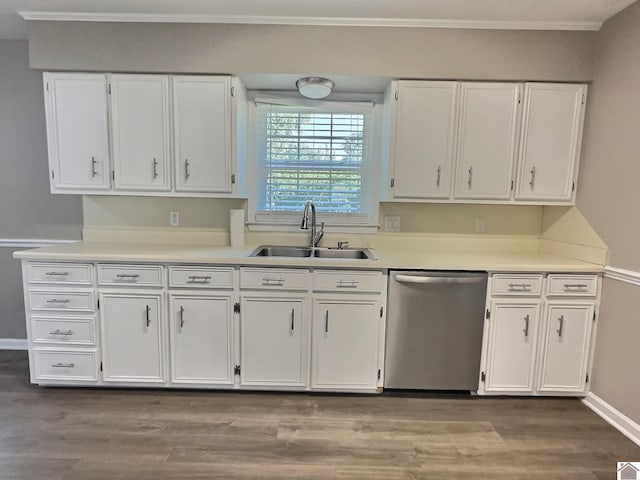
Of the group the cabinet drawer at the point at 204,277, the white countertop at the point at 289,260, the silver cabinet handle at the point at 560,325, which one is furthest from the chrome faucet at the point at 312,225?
the silver cabinet handle at the point at 560,325

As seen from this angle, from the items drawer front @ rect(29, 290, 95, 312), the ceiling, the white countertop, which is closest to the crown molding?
the ceiling

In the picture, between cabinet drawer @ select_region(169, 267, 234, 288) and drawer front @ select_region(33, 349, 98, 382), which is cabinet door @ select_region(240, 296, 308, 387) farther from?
drawer front @ select_region(33, 349, 98, 382)

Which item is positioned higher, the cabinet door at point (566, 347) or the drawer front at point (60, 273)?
the drawer front at point (60, 273)

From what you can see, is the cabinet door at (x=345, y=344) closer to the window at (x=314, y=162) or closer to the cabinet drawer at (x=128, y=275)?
the window at (x=314, y=162)

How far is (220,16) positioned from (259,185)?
1.26 meters

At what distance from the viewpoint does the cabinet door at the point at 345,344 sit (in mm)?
2463

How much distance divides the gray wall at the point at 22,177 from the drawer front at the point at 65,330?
86cm

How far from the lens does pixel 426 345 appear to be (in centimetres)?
248

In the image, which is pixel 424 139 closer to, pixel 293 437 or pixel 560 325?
pixel 560 325

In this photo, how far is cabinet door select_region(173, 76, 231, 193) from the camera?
2.60 metres

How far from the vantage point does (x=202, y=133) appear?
8.67 ft

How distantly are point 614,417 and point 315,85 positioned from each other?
301cm

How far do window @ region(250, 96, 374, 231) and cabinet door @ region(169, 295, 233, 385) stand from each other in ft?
3.03

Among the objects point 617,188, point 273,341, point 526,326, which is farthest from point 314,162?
point 617,188
